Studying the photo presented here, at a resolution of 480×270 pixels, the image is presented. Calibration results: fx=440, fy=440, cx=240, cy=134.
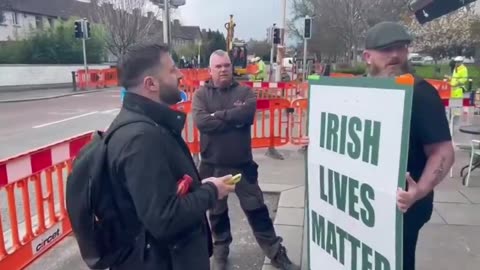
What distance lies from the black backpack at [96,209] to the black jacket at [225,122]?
1771 mm

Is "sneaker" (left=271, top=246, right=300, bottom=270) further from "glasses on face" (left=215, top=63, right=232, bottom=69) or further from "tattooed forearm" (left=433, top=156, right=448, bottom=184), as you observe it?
"tattooed forearm" (left=433, top=156, right=448, bottom=184)

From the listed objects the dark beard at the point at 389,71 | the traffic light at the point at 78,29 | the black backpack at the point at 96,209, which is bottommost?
the black backpack at the point at 96,209

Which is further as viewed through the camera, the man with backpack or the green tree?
the green tree

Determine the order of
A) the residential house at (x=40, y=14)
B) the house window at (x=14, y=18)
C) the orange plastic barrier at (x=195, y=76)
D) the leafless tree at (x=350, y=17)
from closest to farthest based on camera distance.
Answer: the orange plastic barrier at (x=195, y=76) < the leafless tree at (x=350, y=17) < the residential house at (x=40, y=14) < the house window at (x=14, y=18)

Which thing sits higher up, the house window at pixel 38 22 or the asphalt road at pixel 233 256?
the house window at pixel 38 22

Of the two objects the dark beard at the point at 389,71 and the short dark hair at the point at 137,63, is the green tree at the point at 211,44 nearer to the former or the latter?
the dark beard at the point at 389,71

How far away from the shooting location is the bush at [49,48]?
27.1m

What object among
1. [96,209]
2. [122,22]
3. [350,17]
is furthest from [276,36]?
[350,17]

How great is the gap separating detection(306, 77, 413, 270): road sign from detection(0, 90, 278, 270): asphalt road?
5.20ft

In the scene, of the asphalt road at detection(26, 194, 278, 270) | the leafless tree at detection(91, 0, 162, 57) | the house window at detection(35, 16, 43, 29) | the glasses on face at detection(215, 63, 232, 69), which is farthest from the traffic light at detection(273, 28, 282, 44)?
the house window at detection(35, 16, 43, 29)

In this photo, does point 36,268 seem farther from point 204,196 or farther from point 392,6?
point 392,6

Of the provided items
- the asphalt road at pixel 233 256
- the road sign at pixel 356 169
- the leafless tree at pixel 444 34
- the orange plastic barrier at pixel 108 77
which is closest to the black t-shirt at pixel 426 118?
the road sign at pixel 356 169

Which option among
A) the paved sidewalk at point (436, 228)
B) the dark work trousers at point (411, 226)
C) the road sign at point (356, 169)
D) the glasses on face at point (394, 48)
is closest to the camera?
the road sign at point (356, 169)

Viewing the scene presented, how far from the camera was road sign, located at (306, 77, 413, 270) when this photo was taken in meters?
1.91
